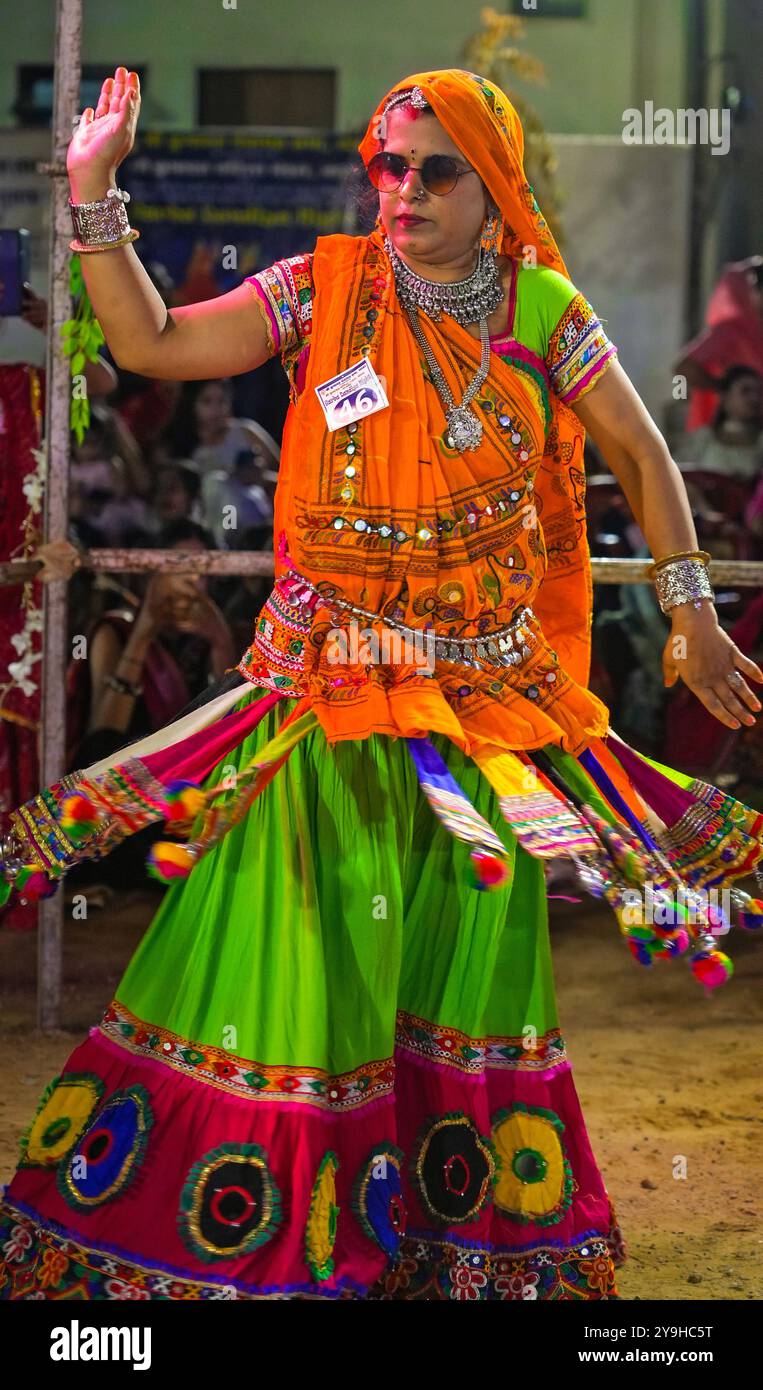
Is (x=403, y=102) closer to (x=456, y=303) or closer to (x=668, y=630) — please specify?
(x=456, y=303)

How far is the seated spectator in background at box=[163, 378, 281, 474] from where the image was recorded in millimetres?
8406

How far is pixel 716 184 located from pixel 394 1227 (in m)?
10.6

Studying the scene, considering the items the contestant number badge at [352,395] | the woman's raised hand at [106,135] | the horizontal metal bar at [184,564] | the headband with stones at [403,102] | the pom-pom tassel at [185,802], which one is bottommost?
the pom-pom tassel at [185,802]

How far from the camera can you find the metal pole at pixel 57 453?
4.39 m

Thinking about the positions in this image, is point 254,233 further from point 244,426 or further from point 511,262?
point 511,262

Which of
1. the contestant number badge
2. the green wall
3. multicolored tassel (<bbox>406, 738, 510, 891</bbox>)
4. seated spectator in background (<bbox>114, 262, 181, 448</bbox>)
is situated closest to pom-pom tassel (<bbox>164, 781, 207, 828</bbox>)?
multicolored tassel (<bbox>406, 738, 510, 891</bbox>)

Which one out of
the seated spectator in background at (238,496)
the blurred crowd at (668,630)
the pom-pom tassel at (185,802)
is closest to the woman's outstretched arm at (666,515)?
the pom-pom tassel at (185,802)

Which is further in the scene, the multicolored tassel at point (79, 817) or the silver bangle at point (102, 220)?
the multicolored tassel at point (79, 817)

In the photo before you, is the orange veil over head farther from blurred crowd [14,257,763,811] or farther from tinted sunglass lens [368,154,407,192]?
blurred crowd [14,257,763,811]

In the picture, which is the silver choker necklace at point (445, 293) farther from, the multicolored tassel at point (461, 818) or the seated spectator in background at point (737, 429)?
the seated spectator in background at point (737, 429)

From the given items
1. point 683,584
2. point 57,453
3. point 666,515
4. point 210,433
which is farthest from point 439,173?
point 210,433

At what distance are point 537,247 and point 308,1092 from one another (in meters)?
1.51

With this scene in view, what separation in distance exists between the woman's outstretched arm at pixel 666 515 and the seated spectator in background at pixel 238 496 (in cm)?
493

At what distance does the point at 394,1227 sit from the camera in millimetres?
2715
